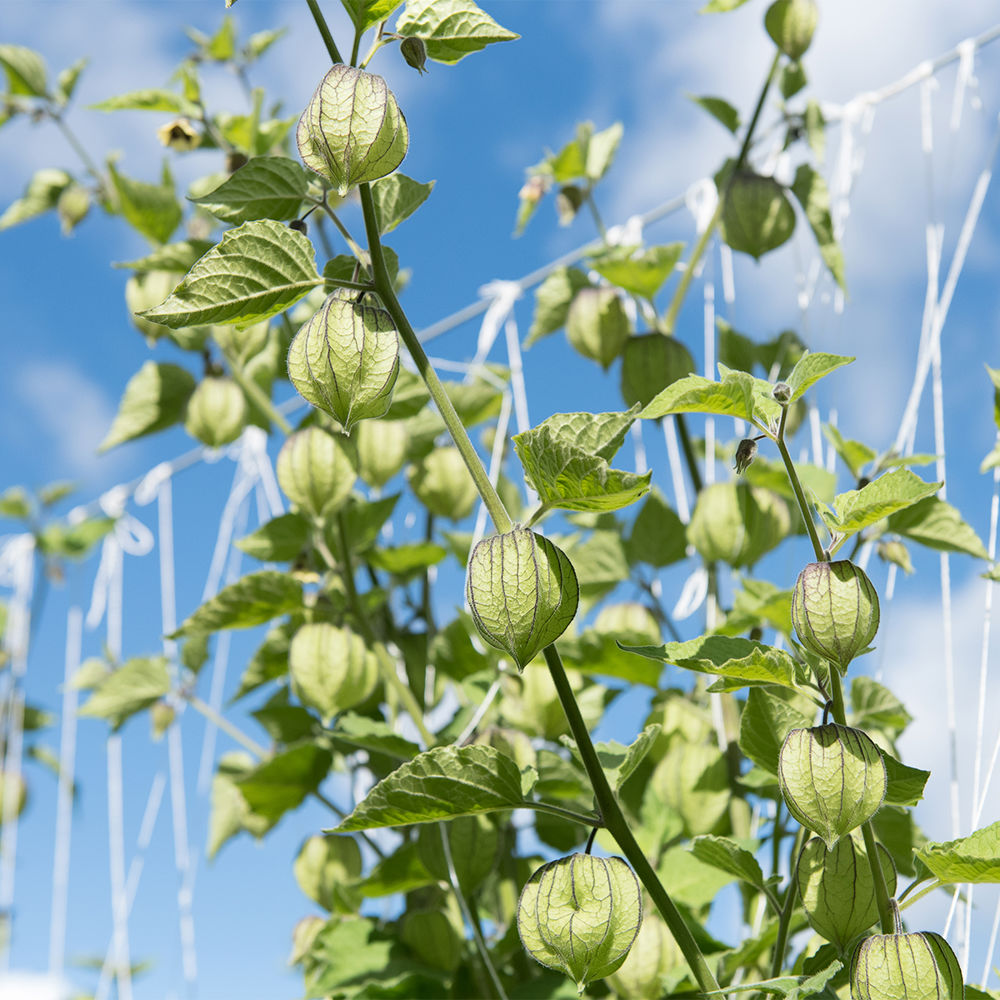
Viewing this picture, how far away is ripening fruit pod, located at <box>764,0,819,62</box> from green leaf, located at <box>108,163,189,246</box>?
0.62 m

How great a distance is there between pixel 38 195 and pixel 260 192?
791 mm

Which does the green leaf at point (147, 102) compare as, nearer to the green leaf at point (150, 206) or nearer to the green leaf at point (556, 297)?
the green leaf at point (150, 206)

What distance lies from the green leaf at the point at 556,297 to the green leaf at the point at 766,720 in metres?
0.62

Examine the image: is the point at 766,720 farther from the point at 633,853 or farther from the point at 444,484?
the point at 444,484

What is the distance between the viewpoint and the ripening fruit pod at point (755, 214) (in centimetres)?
98

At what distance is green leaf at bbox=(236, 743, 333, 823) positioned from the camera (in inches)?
39.1

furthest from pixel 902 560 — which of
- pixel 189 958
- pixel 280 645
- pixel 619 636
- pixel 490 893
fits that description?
pixel 189 958

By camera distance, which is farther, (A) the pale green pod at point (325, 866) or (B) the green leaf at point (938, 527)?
(A) the pale green pod at point (325, 866)

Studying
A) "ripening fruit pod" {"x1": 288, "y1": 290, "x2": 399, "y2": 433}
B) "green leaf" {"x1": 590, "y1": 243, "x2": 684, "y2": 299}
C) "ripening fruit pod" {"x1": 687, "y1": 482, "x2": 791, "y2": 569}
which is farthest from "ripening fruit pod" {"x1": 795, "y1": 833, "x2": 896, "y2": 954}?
"green leaf" {"x1": 590, "y1": 243, "x2": 684, "y2": 299}

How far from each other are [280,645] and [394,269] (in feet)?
1.85

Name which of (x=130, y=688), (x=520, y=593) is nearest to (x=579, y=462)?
(x=520, y=593)

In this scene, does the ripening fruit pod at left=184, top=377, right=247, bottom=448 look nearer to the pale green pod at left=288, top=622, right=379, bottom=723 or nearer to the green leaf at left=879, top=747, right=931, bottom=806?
the pale green pod at left=288, top=622, right=379, bottom=723

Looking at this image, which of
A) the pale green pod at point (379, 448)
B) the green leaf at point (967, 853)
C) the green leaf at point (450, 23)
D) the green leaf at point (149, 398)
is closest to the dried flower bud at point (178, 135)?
the green leaf at point (149, 398)

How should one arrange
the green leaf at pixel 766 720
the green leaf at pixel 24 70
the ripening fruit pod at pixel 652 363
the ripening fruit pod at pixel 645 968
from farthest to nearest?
the green leaf at pixel 24 70 → the ripening fruit pod at pixel 652 363 → the ripening fruit pod at pixel 645 968 → the green leaf at pixel 766 720
